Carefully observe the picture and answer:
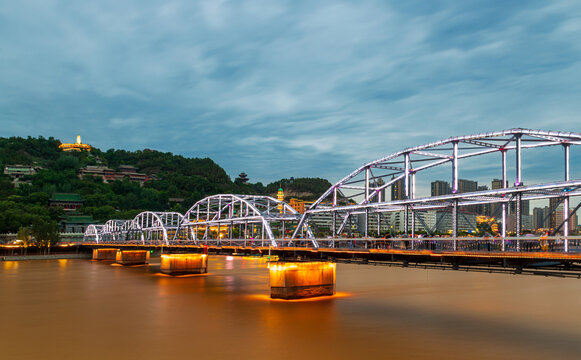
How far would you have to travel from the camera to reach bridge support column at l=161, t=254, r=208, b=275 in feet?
280

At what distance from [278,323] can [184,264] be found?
47998mm

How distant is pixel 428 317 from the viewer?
46.2 m

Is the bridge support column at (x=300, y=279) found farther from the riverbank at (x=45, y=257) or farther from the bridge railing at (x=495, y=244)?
the riverbank at (x=45, y=257)

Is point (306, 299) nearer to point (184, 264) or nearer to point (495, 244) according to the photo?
point (495, 244)

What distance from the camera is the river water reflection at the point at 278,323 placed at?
33.0 metres

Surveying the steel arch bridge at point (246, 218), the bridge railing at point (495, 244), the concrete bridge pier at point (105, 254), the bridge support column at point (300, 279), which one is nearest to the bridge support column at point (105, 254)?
the concrete bridge pier at point (105, 254)

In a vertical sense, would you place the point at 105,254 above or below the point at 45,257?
above

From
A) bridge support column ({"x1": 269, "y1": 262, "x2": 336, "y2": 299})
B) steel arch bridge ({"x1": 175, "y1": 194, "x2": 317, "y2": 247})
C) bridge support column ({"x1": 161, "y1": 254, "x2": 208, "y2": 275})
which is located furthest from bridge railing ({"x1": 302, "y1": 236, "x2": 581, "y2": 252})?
bridge support column ({"x1": 161, "y1": 254, "x2": 208, "y2": 275})

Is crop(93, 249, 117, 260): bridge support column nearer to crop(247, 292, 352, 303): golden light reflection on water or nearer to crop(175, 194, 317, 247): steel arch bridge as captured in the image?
crop(175, 194, 317, 247): steel arch bridge

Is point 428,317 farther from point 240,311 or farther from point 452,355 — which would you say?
point 240,311

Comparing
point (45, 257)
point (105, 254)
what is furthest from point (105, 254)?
point (45, 257)

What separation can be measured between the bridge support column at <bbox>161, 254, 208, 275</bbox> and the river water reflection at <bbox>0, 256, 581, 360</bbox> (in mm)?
12817

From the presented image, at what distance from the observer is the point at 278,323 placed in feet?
136

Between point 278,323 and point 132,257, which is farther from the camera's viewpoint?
point 132,257
